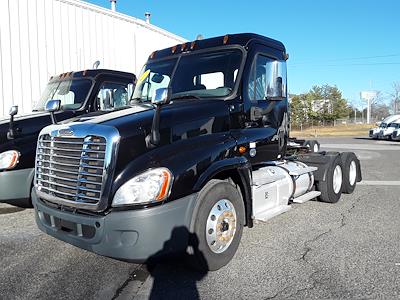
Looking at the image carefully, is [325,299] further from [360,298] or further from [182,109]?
[182,109]

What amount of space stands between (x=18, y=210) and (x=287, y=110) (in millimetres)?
4999

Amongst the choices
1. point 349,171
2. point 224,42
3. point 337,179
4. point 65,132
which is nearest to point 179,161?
point 65,132

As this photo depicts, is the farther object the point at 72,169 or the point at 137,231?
the point at 72,169

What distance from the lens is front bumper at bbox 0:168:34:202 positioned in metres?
6.27

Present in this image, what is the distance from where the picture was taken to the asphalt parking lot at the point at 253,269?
3.91 m

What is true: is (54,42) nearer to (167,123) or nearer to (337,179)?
(337,179)

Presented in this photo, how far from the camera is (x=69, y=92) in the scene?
27.6 ft

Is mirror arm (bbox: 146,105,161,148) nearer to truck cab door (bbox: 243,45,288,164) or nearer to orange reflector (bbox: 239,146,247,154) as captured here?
orange reflector (bbox: 239,146,247,154)

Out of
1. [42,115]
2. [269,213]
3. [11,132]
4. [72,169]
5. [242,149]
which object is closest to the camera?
[72,169]

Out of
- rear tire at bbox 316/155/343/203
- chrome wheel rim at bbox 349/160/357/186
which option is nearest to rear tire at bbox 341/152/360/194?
chrome wheel rim at bbox 349/160/357/186

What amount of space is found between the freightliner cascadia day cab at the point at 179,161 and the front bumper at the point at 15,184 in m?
1.96

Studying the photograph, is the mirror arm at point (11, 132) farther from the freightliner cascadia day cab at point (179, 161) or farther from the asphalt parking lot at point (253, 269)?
the freightliner cascadia day cab at point (179, 161)

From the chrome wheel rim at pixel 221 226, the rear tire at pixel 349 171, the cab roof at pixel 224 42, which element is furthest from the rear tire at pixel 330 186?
the chrome wheel rim at pixel 221 226

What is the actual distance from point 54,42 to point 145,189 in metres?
11.4
